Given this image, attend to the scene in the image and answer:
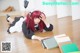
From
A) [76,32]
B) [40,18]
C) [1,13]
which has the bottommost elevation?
[76,32]

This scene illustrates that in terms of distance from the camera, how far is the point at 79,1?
1.93 metres

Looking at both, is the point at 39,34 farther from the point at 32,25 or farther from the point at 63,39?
the point at 63,39

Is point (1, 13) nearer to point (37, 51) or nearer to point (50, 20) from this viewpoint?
point (50, 20)

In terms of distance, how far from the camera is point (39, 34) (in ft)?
5.45

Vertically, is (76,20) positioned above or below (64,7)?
below

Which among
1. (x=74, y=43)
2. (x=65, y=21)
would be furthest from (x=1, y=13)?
(x=74, y=43)

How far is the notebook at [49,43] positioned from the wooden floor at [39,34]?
0.03 metres

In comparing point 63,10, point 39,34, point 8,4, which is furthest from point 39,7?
point 39,34

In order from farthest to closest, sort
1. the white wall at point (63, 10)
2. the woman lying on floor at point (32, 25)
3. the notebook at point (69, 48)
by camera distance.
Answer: the white wall at point (63, 10) → the woman lying on floor at point (32, 25) → the notebook at point (69, 48)

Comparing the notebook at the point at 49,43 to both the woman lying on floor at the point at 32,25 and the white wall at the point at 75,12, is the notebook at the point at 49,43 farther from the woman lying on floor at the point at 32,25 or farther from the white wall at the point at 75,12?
the white wall at the point at 75,12

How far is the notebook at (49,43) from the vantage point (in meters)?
1.38

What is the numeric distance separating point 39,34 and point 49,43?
0.88 ft

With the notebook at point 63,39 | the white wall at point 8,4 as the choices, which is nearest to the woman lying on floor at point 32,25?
the notebook at point 63,39

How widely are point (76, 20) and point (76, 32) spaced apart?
34 cm
